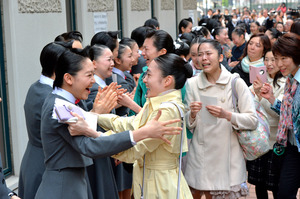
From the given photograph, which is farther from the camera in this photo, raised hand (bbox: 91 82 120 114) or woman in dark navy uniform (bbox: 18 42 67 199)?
woman in dark navy uniform (bbox: 18 42 67 199)

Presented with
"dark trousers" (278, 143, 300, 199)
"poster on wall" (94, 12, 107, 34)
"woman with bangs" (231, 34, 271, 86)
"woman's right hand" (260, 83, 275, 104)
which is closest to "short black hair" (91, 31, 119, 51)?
"woman's right hand" (260, 83, 275, 104)

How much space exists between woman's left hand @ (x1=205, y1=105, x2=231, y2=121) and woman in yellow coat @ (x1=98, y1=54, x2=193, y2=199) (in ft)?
1.85

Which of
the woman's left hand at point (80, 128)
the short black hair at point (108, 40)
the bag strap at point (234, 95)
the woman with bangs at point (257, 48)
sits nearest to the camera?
the woman's left hand at point (80, 128)

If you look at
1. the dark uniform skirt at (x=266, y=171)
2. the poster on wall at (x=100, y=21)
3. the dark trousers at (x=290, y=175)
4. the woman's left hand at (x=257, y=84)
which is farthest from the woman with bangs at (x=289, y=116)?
the poster on wall at (x=100, y=21)

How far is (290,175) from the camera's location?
4.83 metres

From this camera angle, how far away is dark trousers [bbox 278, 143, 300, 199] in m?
4.82

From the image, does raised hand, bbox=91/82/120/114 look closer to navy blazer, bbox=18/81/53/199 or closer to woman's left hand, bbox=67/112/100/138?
navy blazer, bbox=18/81/53/199

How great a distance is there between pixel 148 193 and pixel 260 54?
3730 mm

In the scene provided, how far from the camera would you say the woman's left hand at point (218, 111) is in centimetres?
466

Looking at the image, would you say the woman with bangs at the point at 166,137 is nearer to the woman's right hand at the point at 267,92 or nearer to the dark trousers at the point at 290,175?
the dark trousers at the point at 290,175

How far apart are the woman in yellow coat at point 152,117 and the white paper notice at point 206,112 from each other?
519 millimetres

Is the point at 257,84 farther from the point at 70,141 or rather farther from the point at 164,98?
the point at 70,141

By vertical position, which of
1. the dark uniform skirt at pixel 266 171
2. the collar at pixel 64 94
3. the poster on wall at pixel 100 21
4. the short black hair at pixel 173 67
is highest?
the poster on wall at pixel 100 21

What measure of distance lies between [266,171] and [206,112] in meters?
1.31
